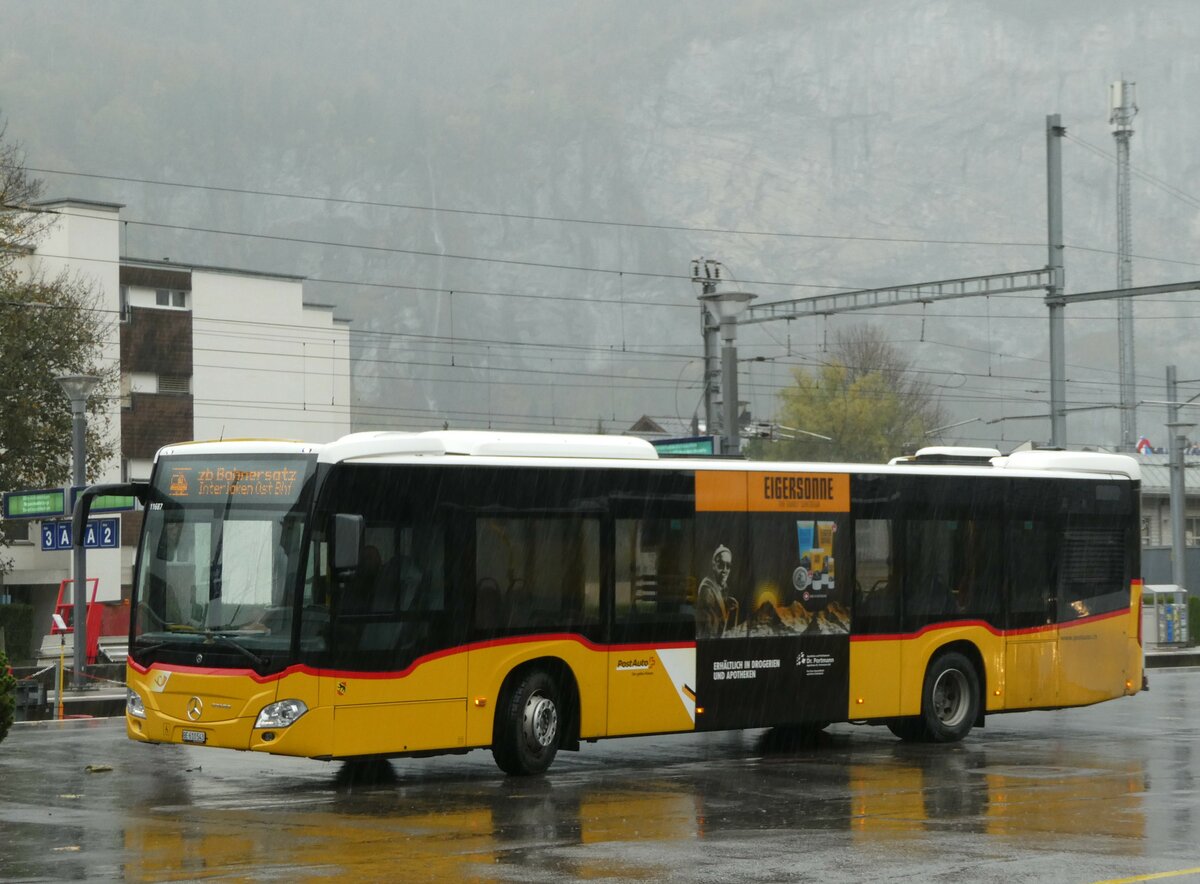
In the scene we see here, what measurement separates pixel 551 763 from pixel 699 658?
1.67 meters

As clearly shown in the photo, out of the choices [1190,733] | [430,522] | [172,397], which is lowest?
[1190,733]

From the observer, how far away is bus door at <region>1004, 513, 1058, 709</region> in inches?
769

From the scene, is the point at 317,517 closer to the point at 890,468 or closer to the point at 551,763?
the point at 551,763

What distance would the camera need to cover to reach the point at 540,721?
15.6 m

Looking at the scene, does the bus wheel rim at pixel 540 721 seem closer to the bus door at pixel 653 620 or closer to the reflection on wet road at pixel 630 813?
the reflection on wet road at pixel 630 813

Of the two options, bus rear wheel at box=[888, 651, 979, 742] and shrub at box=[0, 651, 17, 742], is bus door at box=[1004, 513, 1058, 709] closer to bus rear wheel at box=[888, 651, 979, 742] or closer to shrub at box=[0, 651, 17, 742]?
bus rear wheel at box=[888, 651, 979, 742]

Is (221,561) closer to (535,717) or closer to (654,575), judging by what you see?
(535,717)

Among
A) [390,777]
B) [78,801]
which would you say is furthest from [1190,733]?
[78,801]

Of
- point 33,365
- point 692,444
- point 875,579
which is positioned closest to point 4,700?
point 875,579

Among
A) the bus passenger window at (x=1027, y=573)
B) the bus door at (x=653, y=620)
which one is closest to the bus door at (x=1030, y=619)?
the bus passenger window at (x=1027, y=573)

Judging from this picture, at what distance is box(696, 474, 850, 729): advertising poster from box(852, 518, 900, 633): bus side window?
19 cm

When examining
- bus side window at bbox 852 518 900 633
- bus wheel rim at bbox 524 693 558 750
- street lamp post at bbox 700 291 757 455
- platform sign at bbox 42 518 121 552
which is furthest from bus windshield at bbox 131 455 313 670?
street lamp post at bbox 700 291 757 455

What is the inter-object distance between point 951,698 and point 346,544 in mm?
7700

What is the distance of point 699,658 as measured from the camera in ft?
54.9
